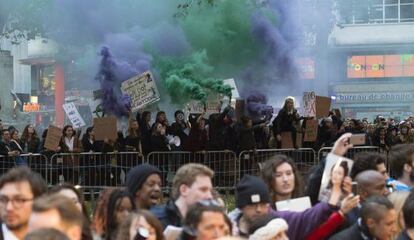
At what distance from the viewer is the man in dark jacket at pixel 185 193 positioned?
5379mm

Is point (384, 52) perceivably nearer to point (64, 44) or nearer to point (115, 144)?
point (64, 44)

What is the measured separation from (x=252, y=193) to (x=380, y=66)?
125 feet

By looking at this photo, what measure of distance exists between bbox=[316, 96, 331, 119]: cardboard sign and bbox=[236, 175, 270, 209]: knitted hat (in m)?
10.2

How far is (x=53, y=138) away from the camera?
14242 millimetres

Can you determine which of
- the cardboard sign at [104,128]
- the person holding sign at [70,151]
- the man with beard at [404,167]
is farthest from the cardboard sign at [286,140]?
the man with beard at [404,167]

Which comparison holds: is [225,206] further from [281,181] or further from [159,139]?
[159,139]

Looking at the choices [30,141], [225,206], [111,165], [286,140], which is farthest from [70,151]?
[225,206]

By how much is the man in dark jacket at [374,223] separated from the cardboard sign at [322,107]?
10.5 meters

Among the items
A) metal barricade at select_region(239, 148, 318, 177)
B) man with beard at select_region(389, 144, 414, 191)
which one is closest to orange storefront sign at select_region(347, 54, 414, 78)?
metal barricade at select_region(239, 148, 318, 177)

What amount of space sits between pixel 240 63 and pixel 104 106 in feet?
10.6

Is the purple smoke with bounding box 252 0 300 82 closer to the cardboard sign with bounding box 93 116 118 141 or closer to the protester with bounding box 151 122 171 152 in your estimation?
the protester with bounding box 151 122 171 152

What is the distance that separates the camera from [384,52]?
136ft

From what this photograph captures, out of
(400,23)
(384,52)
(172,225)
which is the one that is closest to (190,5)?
(172,225)

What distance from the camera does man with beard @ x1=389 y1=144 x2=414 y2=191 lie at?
667 centimetres
